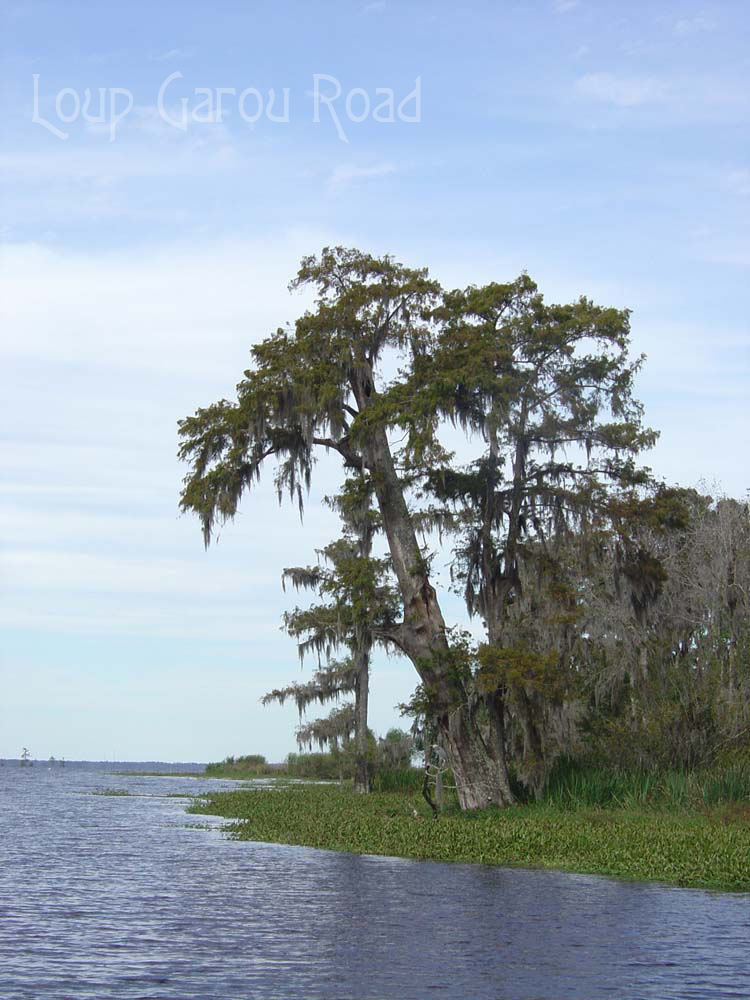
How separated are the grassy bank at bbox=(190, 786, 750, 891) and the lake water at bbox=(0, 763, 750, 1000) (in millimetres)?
1203

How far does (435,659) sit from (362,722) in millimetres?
17471

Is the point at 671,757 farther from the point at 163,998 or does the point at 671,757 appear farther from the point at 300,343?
the point at 163,998

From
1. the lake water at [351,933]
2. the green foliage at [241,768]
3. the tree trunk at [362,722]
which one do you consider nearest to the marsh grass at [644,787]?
the lake water at [351,933]

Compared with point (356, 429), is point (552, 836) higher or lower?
lower

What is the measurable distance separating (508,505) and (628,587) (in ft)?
13.5

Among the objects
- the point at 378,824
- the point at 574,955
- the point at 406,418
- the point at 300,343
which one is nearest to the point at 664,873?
the point at 574,955

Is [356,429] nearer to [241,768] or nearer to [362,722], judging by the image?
[362,722]

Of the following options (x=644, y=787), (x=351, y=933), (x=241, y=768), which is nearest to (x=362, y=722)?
(x=644, y=787)

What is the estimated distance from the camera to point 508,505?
3281 centimetres

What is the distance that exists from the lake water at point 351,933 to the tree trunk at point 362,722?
21820 millimetres

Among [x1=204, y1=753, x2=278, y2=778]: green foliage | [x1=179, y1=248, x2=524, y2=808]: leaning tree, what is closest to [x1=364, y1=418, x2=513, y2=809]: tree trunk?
[x1=179, y1=248, x2=524, y2=808]: leaning tree

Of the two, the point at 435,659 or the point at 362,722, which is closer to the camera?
the point at 435,659

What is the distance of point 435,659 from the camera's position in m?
32.4

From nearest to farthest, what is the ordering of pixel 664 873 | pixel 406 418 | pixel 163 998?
1. pixel 163 998
2. pixel 664 873
3. pixel 406 418
